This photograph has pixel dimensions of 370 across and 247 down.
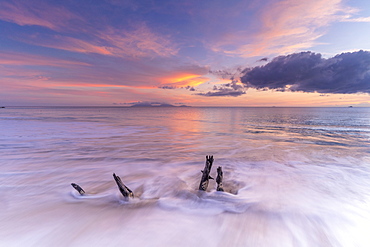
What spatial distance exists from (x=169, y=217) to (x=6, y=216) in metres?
3.86

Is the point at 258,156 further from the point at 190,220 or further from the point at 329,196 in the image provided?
the point at 190,220

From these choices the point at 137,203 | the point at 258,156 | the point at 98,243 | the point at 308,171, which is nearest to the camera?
the point at 98,243

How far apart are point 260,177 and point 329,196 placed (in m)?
2.09

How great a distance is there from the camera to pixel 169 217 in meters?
4.09

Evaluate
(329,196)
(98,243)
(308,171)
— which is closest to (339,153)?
(308,171)

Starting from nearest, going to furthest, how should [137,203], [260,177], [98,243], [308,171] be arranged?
[98,243], [137,203], [260,177], [308,171]

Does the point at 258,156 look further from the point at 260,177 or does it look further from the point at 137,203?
the point at 137,203

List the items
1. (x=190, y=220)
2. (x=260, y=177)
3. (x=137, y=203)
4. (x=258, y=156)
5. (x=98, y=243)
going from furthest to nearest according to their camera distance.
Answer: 1. (x=258, y=156)
2. (x=260, y=177)
3. (x=137, y=203)
4. (x=190, y=220)
5. (x=98, y=243)

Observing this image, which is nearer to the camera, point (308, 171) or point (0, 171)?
point (0, 171)

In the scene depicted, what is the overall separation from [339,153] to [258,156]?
5269 millimetres

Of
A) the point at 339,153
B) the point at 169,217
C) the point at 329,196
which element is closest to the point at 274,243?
the point at 169,217

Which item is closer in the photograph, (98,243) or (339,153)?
(98,243)

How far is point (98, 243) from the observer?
3.35 m

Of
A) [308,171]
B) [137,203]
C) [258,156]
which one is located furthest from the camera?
[258,156]
